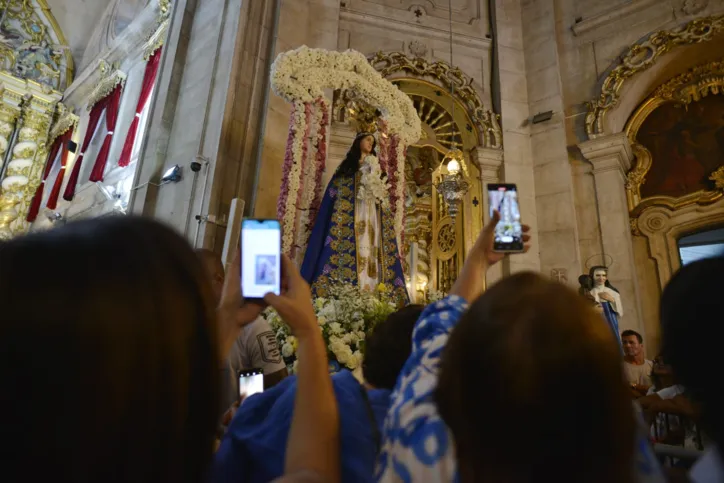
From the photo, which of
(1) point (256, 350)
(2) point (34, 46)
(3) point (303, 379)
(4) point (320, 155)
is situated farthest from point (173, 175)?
(2) point (34, 46)

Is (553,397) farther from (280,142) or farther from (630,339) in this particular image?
(280,142)

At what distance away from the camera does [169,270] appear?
1.67ft

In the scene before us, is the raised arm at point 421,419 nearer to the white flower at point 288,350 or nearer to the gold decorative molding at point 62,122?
the white flower at point 288,350

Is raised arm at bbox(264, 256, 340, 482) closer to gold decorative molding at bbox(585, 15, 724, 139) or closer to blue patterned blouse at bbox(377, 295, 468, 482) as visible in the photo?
blue patterned blouse at bbox(377, 295, 468, 482)

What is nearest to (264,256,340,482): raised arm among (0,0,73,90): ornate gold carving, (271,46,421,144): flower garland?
(271,46,421,144): flower garland

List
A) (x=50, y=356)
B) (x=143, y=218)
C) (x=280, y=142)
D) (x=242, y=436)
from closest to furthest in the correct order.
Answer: (x=50, y=356), (x=143, y=218), (x=242, y=436), (x=280, y=142)

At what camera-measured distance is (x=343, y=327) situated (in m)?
2.89

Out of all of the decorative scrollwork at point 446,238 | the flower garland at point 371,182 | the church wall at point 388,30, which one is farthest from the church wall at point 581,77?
the flower garland at point 371,182

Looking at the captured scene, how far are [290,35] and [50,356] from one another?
7072 millimetres

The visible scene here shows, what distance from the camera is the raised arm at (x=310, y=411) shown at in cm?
77

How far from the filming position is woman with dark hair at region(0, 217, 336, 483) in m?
0.42

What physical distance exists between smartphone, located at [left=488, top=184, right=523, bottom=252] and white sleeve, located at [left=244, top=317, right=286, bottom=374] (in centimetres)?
145

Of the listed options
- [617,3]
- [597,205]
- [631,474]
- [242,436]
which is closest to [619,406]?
[631,474]

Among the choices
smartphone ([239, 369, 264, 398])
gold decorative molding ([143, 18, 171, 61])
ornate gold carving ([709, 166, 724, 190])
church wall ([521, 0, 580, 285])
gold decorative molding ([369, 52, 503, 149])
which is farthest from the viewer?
gold decorative molding ([143, 18, 171, 61])
